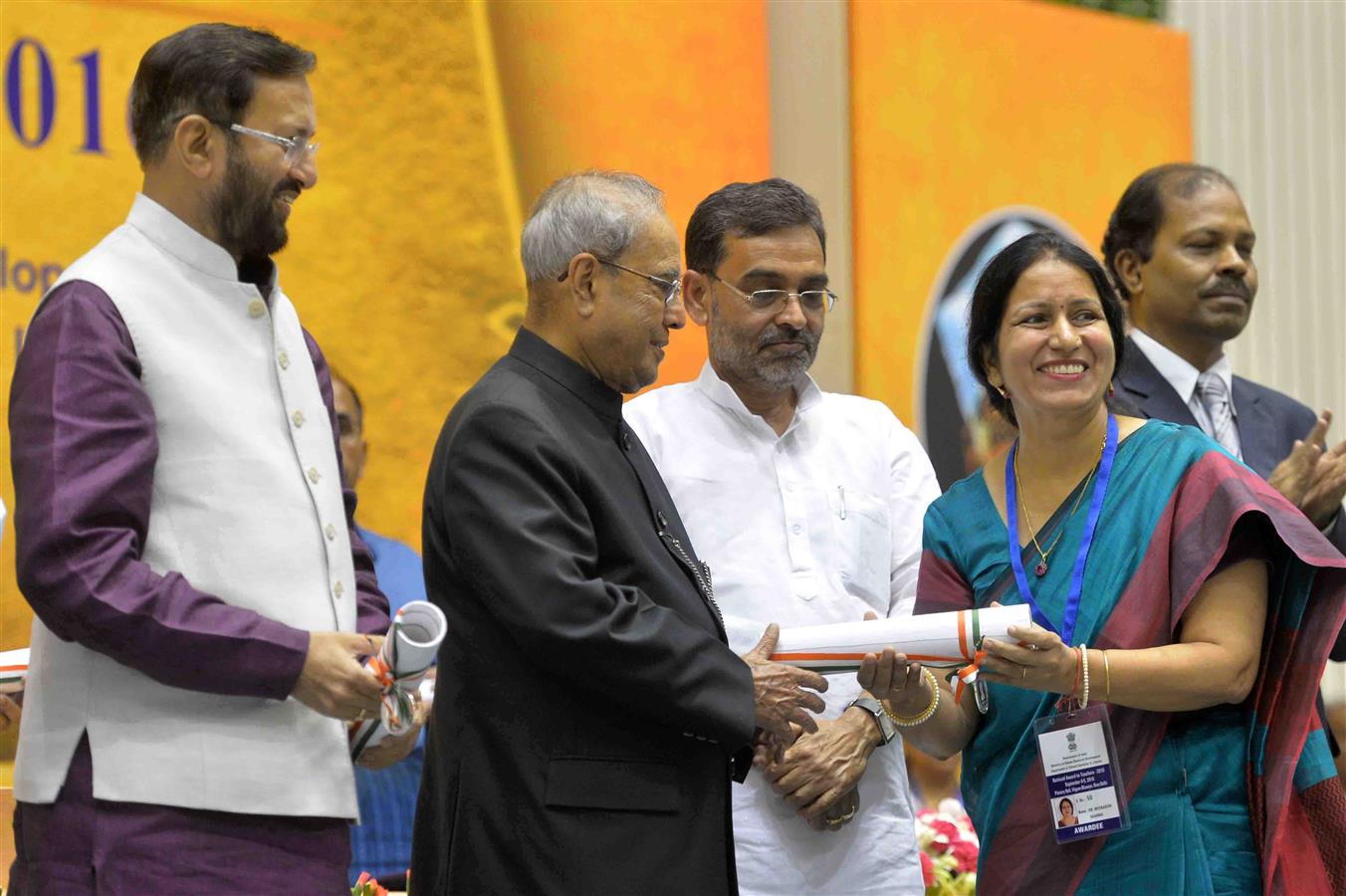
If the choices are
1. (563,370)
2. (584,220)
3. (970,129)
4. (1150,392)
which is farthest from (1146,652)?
(970,129)

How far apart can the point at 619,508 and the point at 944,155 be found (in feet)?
13.1

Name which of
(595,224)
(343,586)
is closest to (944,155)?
(595,224)

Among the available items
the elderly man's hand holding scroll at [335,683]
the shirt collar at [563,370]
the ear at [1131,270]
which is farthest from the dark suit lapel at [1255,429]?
the elderly man's hand holding scroll at [335,683]

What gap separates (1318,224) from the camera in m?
Answer: 7.50

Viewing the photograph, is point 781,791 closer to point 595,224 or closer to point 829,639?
point 829,639

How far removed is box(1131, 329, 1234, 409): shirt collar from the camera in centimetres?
412

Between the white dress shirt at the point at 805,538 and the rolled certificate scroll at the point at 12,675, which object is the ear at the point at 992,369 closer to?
the white dress shirt at the point at 805,538

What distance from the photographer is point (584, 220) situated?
9.25 feet

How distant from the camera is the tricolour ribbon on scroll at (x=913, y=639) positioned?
8.77 feet

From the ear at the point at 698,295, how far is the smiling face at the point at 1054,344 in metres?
0.74

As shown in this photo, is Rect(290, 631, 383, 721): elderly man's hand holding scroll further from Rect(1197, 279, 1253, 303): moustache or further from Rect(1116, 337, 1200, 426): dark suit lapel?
Rect(1197, 279, 1253, 303): moustache

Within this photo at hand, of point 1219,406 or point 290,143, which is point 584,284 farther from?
point 1219,406

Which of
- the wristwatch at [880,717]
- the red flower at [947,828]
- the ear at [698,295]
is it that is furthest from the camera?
the red flower at [947,828]

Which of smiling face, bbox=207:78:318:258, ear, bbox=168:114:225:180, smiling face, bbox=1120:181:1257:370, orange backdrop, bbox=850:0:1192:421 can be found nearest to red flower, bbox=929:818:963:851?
smiling face, bbox=1120:181:1257:370
